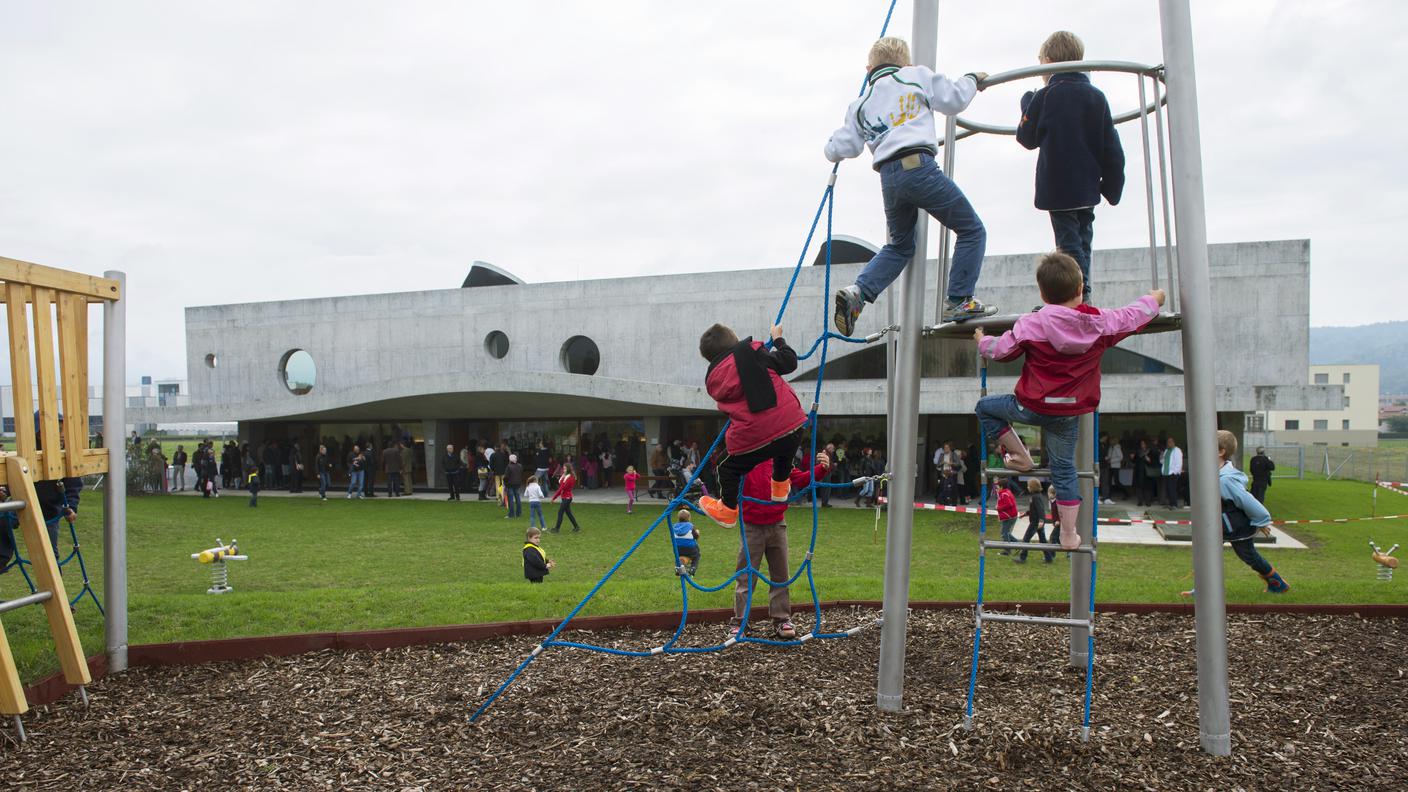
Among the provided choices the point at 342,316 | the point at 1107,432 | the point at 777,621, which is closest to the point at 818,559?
the point at 777,621

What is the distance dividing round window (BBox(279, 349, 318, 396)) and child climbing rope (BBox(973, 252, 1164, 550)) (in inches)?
1324

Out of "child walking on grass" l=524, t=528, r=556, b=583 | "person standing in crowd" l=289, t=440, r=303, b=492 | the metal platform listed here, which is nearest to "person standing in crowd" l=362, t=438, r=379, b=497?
"person standing in crowd" l=289, t=440, r=303, b=492

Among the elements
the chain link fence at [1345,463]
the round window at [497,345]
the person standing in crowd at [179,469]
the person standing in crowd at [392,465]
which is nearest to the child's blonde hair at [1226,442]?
the person standing in crowd at [392,465]

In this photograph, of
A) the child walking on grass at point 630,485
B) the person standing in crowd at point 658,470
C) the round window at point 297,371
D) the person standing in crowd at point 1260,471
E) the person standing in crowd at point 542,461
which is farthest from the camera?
the round window at point 297,371

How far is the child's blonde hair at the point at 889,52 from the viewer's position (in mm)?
4738

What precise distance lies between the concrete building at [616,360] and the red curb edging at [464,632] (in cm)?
1226

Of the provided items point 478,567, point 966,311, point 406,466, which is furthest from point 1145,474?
point 406,466

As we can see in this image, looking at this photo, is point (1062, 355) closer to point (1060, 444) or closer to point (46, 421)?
point (1060, 444)

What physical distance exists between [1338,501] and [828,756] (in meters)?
26.1

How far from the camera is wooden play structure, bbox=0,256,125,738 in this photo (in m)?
5.29

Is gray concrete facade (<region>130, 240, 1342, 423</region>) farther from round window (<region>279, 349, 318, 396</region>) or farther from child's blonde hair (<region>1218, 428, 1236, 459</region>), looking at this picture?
child's blonde hair (<region>1218, 428, 1236, 459</region>)

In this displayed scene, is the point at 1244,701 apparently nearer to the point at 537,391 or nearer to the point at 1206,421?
the point at 1206,421

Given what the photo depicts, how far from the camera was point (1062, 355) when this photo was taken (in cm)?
441

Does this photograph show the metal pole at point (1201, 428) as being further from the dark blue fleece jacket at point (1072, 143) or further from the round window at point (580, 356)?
the round window at point (580, 356)
